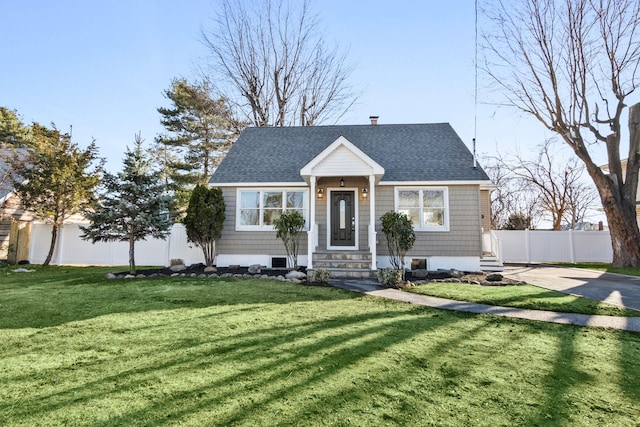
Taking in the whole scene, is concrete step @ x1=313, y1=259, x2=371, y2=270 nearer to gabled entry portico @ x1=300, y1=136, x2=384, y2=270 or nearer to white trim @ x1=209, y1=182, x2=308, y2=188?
gabled entry portico @ x1=300, y1=136, x2=384, y2=270

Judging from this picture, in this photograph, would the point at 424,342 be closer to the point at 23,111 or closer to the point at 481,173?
the point at 481,173

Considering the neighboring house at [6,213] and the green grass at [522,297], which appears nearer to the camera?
the green grass at [522,297]

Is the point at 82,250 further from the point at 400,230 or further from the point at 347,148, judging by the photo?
the point at 400,230

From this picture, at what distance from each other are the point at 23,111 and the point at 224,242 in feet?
89.2

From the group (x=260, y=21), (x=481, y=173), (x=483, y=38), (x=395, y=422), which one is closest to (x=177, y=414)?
(x=395, y=422)

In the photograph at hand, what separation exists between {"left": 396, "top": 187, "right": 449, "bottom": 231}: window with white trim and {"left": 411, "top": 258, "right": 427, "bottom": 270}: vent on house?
1.10 metres

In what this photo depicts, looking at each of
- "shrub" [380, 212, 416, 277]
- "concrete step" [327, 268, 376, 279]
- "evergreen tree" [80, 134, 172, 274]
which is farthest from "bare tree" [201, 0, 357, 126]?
"concrete step" [327, 268, 376, 279]

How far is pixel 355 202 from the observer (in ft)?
38.2

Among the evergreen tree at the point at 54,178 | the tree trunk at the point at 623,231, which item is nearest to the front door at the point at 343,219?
the evergreen tree at the point at 54,178

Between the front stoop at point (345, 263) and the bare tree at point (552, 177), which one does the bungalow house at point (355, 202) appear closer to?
the front stoop at point (345, 263)

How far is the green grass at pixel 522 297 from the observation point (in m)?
5.68

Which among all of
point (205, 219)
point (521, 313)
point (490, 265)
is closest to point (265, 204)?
point (205, 219)

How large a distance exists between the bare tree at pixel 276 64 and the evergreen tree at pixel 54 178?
10.3m

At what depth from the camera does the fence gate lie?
14078 mm
